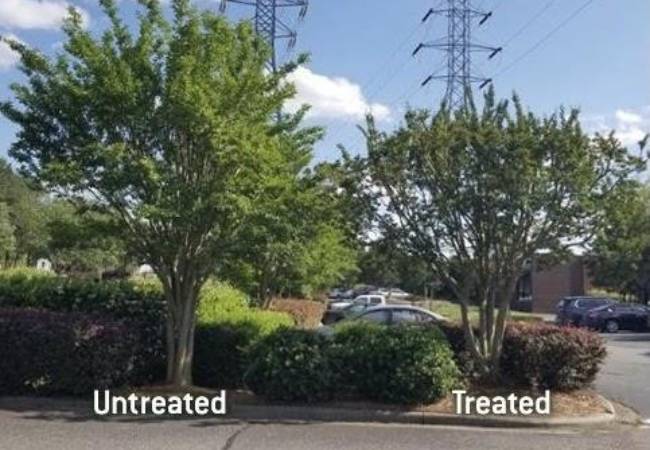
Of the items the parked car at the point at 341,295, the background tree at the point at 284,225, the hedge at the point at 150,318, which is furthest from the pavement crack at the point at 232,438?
the parked car at the point at 341,295

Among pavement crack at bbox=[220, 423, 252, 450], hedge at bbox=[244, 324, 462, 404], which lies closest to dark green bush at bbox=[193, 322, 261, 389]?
hedge at bbox=[244, 324, 462, 404]

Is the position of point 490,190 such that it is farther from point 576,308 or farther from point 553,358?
point 576,308

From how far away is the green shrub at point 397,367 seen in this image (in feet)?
35.0

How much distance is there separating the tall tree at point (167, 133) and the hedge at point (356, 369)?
1.43m

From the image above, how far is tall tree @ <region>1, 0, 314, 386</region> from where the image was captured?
10758 mm

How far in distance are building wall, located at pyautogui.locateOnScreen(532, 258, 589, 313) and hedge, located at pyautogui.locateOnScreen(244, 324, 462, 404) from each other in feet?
184

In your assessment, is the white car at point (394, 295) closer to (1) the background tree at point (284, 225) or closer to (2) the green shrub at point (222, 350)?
(1) the background tree at point (284, 225)

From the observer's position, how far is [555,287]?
6662cm

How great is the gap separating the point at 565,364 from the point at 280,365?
4.01 m

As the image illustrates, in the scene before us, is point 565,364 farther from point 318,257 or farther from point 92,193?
point 318,257

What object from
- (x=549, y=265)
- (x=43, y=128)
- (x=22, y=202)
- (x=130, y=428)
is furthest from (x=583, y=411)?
(x=22, y=202)

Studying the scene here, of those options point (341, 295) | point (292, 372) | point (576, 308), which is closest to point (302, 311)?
point (292, 372)

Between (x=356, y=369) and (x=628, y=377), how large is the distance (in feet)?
25.2

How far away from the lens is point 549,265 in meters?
12.6
